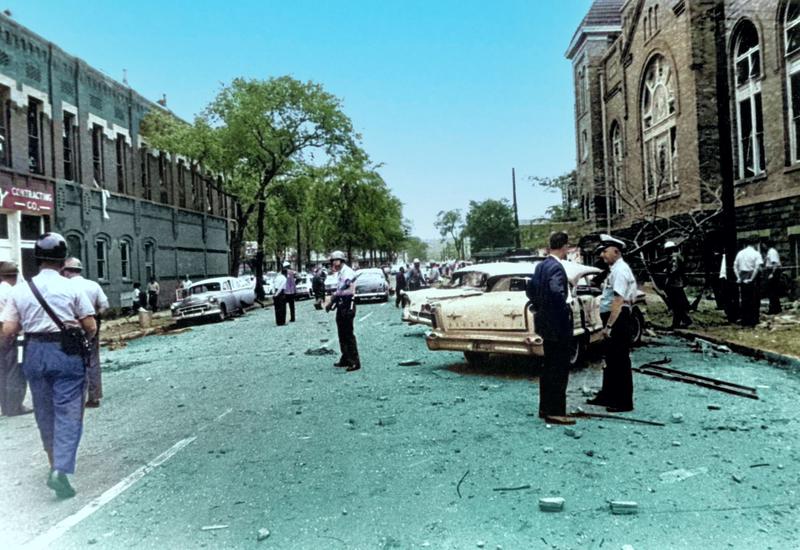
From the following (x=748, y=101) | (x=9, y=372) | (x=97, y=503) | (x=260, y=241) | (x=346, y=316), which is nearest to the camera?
(x=97, y=503)

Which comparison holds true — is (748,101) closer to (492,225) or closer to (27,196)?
(27,196)

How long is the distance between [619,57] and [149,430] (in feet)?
96.1

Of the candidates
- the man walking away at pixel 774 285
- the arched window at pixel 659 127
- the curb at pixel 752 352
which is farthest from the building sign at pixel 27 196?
the arched window at pixel 659 127

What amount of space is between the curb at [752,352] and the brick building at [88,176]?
18529 mm

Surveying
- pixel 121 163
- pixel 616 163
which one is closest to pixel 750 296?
pixel 616 163

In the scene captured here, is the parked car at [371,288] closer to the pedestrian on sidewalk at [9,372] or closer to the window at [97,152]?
the window at [97,152]

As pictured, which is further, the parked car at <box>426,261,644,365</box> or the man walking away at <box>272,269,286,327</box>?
the man walking away at <box>272,269,286,327</box>

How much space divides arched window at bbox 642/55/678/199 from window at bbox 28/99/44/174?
71.9 ft

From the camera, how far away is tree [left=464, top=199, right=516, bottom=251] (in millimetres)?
86438

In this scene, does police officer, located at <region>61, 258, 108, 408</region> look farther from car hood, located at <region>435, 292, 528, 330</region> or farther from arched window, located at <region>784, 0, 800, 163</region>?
arched window, located at <region>784, 0, 800, 163</region>

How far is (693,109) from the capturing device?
22375mm

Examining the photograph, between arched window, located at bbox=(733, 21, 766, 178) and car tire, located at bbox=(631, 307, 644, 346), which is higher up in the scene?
arched window, located at bbox=(733, 21, 766, 178)

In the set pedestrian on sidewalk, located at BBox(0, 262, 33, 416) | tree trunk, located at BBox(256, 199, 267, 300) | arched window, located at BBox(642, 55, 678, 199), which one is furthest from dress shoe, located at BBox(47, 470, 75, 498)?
tree trunk, located at BBox(256, 199, 267, 300)

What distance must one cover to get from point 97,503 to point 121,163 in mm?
25059
